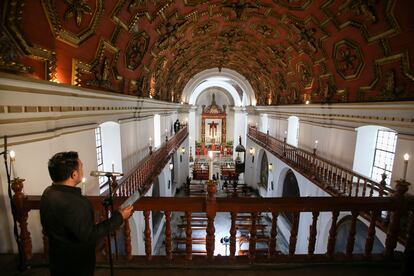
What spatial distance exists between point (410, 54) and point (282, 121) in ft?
32.7

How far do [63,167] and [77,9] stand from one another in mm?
3896

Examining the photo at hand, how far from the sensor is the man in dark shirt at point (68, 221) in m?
1.74

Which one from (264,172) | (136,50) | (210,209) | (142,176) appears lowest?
(264,172)

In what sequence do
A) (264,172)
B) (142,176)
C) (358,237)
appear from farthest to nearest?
(264,172)
(142,176)
(358,237)

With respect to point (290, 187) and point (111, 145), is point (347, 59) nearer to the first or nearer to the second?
point (290, 187)

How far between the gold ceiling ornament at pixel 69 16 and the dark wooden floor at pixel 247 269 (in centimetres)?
378

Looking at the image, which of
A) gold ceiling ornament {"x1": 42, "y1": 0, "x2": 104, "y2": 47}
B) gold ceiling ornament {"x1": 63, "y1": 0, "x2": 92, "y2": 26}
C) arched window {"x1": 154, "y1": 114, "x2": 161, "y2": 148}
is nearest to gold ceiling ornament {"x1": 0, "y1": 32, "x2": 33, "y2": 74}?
gold ceiling ornament {"x1": 42, "y1": 0, "x2": 104, "y2": 47}

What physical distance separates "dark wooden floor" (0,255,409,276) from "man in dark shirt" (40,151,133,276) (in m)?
0.98

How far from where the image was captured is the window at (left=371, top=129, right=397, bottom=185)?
22.8 feet

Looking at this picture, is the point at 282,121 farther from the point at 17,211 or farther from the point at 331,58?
the point at 17,211

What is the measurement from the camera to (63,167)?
72.0 inches

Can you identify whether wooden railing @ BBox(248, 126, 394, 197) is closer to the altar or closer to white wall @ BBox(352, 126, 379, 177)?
white wall @ BBox(352, 126, 379, 177)

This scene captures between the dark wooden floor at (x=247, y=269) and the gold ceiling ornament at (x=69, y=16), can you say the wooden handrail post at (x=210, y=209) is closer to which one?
the dark wooden floor at (x=247, y=269)

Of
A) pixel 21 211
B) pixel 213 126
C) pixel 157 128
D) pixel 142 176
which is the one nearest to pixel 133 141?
pixel 142 176
